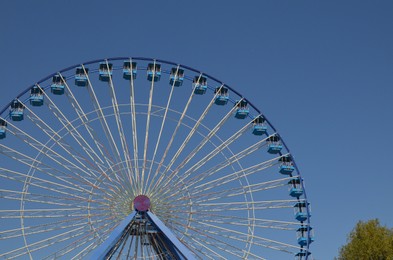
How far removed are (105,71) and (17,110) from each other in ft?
17.8

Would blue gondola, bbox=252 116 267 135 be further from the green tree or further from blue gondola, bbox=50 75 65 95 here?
the green tree

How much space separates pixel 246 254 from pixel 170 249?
3947 mm

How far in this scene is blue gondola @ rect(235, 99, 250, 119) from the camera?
34.2m

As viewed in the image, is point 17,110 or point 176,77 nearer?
point 17,110

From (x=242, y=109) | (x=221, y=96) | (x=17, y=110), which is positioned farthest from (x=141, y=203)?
(x=17, y=110)

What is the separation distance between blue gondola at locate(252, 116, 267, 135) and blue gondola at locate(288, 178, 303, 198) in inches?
133

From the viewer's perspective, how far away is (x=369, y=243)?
45250 mm

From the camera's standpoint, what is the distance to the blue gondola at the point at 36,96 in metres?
32.2

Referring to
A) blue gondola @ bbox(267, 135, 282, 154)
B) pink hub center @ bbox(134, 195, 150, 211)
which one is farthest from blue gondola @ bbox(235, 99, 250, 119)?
pink hub center @ bbox(134, 195, 150, 211)

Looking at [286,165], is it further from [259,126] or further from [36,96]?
[36,96]

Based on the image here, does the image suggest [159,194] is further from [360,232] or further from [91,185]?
[360,232]

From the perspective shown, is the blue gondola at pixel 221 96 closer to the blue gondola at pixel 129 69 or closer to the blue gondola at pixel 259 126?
the blue gondola at pixel 259 126

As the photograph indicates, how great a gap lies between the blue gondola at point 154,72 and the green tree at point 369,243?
22.6 metres

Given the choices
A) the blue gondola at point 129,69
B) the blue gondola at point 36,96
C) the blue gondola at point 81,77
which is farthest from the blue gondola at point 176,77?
the blue gondola at point 36,96
